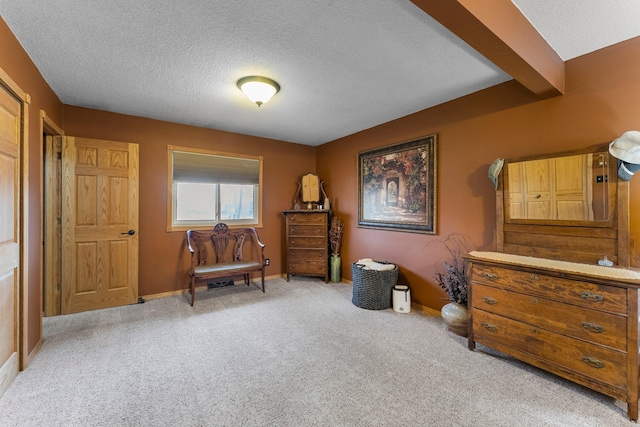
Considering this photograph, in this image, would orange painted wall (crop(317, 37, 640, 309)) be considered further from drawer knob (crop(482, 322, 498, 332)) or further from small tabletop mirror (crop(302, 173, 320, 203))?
drawer knob (crop(482, 322, 498, 332))

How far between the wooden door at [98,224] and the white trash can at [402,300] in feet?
11.0

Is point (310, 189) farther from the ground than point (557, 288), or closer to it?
farther from the ground

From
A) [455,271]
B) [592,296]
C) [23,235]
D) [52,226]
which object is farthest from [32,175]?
[592,296]

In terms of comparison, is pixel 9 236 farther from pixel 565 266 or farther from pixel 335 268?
pixel 565 266

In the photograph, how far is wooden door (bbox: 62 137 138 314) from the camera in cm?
321

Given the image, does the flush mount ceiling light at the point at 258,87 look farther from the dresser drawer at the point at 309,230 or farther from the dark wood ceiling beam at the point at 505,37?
the dresser drawer at the point at 309,230

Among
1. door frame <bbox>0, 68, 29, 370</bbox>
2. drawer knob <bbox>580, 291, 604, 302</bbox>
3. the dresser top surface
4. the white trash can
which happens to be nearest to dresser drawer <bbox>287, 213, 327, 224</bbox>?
the white trash can

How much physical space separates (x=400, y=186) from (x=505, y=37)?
7.04 ft

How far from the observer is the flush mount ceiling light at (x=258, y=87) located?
260 centimetres

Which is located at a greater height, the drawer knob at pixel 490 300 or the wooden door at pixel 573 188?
the wooden door at pixel 573 188

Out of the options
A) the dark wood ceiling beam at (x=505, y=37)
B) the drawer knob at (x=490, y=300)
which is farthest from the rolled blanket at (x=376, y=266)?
the dark wood ceiling beam at (x=505, y=37)

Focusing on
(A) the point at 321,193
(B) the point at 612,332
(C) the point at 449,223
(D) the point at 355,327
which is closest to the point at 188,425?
(D) the point at 355,327

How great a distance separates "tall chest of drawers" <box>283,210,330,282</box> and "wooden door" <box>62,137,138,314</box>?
2190 mm

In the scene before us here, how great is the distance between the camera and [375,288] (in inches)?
133
